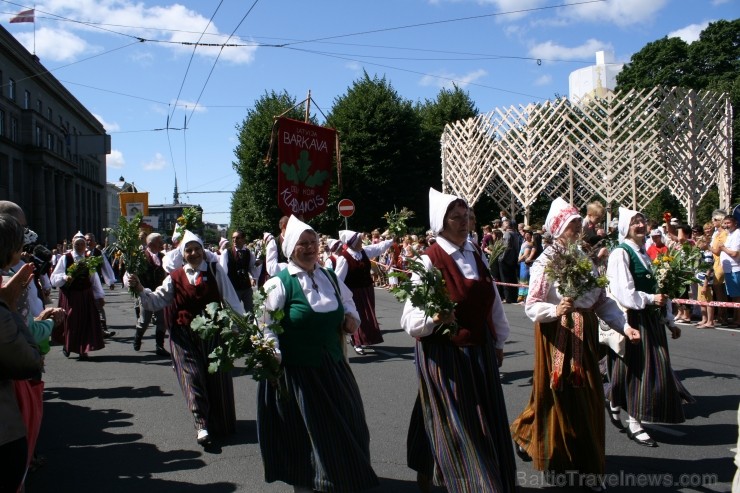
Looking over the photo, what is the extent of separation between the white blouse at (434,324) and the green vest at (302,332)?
0.53 meters

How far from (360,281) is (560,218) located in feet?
18.8

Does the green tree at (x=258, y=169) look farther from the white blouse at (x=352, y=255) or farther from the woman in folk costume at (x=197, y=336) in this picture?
the woman in folk costume at (x=197, y=336)

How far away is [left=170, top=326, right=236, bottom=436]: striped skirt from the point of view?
5.90 meters

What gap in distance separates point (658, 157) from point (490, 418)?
56.6 feet

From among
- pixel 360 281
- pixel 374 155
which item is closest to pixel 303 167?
pixel 360 281

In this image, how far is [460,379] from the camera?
4105mm

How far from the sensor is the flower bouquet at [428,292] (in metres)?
3.98

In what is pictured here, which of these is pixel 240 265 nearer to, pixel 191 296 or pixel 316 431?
pixel 191 296

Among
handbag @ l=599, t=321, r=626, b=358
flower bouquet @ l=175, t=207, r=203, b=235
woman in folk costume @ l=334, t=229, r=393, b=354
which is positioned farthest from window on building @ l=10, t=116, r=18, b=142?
handbag @ l=599, t=321, r=626, b=358

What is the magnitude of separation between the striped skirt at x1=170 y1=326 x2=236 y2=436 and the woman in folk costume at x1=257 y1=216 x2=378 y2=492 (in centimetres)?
158

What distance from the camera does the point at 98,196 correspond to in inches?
3196

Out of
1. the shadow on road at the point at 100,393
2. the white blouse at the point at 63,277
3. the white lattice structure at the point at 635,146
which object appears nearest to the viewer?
the shadow on road at the point at 100,393

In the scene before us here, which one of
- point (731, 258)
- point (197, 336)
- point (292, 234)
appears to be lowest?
point (197, 336)

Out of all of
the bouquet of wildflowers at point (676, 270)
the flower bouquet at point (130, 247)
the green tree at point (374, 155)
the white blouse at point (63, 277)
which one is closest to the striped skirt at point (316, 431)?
the flower bouquet at point (130, 247)
